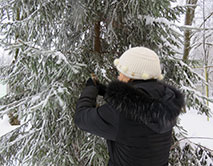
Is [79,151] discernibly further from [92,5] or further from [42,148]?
Result: [92,5]

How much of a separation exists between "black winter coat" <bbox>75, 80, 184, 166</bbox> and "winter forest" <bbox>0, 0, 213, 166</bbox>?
0.56 m

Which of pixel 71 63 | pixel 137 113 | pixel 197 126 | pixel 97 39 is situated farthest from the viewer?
pixel 197 126

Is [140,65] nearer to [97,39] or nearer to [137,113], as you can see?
[137,113]

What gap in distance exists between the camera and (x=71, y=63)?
1773 millimetres

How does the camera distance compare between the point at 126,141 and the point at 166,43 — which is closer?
the point at 126,141

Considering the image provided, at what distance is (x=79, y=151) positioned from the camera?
247cm

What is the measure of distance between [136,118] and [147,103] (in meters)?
0.13

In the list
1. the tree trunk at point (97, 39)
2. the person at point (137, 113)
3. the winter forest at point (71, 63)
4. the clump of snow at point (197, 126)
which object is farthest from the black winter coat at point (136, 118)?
the clump of snow at point (197, 126)

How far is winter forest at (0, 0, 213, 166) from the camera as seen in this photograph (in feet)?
6.50

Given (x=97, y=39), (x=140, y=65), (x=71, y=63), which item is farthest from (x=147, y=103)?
(x=97, y=39)

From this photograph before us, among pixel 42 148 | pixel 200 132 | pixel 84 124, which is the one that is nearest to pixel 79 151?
pixel 42 148

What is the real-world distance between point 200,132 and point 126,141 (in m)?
9.74

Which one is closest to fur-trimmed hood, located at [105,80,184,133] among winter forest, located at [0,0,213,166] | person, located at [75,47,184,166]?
person, located at [75,47,184,166]

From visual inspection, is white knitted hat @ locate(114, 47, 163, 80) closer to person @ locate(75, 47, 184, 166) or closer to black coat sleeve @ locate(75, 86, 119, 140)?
person @ locate(75, 47, 184, 166)
